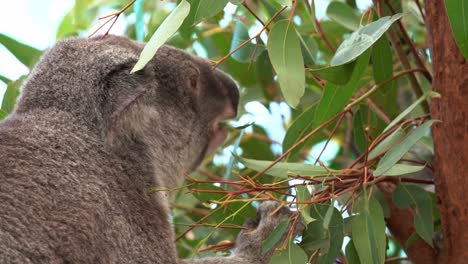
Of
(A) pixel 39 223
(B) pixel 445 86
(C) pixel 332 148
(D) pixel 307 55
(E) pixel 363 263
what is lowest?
(E) pixel 363 263

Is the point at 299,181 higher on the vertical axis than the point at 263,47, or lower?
lower

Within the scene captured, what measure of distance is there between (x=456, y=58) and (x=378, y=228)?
49cm

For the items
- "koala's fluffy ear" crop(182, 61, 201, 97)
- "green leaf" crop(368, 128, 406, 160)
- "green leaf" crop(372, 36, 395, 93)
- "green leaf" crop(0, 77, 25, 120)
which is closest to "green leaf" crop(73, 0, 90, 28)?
"green leaf" crop(0, 77, 25, 120)

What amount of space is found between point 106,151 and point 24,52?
66 centimetres

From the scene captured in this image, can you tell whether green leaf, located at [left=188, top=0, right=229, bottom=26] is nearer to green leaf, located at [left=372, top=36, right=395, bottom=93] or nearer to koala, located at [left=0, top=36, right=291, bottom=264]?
koala, located at [left=0, top=36, right=291, bottom=264]

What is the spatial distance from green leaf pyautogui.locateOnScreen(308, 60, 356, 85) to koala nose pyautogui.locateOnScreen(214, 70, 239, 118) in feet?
2.08

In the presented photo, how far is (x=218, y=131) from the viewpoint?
2.82 m

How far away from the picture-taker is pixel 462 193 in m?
2.14

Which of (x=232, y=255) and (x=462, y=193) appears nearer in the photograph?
(x=462, y=193)

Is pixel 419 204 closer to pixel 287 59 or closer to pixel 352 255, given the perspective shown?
pixel 352 255

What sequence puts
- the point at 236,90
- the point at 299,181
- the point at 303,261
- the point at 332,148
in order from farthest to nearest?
the point at 332,148, the point at 236,90, the point at 299,181, the point at 303,261

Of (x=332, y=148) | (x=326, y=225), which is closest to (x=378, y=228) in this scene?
(x=326, y=225)

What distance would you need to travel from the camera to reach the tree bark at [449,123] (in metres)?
2.10

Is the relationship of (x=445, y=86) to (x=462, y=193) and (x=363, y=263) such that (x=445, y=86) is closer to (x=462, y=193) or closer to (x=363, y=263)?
(x=462, y=193)
